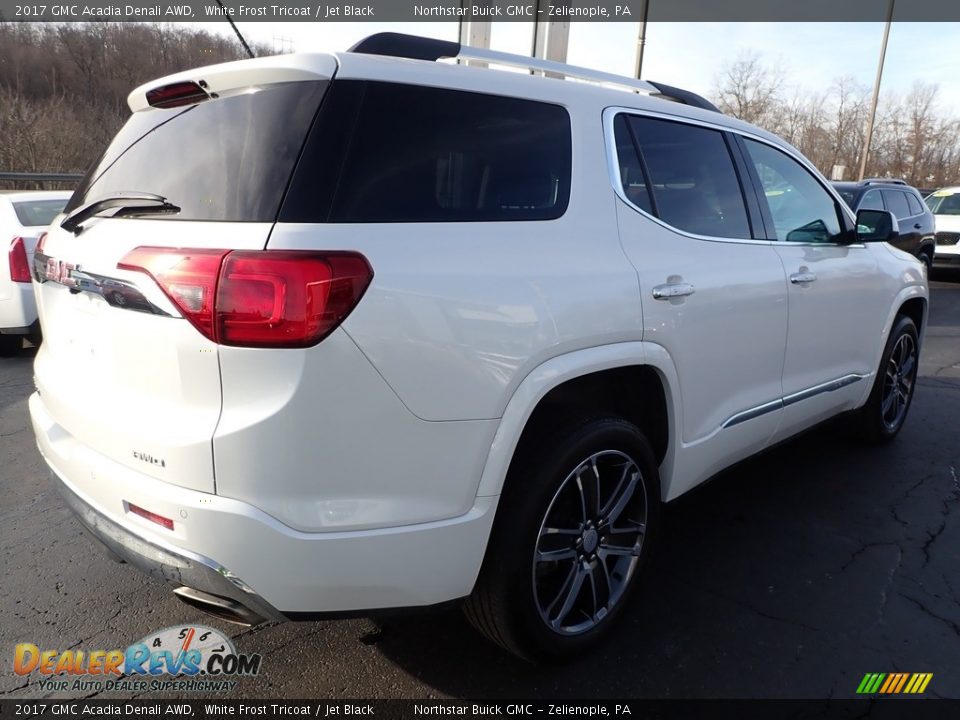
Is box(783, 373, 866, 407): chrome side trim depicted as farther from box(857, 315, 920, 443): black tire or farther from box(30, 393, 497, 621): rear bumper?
box(30, 393, 497, 621): rear bumper

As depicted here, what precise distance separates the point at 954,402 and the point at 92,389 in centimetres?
617

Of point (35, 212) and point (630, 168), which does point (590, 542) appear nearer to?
point (630, 168)

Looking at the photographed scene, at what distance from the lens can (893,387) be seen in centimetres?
462

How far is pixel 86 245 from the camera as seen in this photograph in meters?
2.06

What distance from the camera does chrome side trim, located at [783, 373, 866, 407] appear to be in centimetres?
339

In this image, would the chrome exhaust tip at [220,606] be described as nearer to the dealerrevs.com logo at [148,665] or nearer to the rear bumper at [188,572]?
the rear bumper at [188,572]

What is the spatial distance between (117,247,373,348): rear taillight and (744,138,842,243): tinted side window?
8.08 feet

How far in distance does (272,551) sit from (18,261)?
5.79 m

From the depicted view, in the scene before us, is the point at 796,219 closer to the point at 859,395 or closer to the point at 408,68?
the point at 859,395

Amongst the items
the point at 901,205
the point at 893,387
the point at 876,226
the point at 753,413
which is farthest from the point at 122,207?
the point at 901,205

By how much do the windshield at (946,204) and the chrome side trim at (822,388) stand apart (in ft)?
42.4

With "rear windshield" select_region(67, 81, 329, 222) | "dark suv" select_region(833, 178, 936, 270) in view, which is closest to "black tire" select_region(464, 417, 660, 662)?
"rear windshield" select_region(67, 81, 329, 222)

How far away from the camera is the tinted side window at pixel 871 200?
957 cm

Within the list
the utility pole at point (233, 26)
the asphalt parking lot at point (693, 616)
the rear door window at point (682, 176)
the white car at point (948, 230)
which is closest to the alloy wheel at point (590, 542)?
the asphalt parking lot at point (693, 616)
